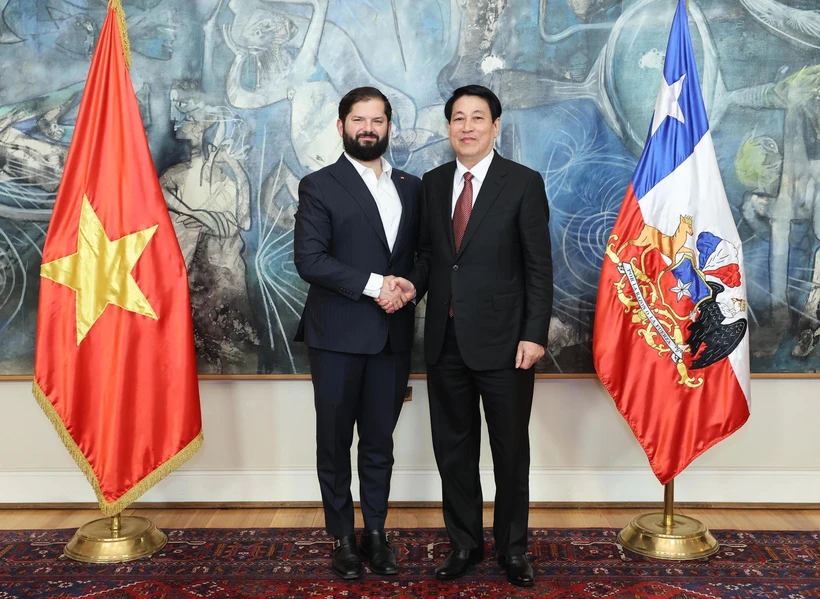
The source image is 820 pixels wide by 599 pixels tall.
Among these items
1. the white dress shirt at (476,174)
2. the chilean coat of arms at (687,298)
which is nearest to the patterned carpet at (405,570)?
the chilean coat of arms at (687,298)

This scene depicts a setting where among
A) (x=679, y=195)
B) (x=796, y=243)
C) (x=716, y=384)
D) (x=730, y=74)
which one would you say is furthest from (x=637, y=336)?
(x=730, y=74)

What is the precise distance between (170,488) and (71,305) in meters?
1.12

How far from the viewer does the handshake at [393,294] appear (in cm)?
287

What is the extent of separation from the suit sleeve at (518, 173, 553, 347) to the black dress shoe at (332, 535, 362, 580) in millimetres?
1032

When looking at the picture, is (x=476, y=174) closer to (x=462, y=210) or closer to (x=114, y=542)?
(x=462, y=210)

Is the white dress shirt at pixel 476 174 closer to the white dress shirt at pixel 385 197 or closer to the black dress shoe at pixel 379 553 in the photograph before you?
the white dress shirt at pixel 385 197

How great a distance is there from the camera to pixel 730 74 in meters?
3.59

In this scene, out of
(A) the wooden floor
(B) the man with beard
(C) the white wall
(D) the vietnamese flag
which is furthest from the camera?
(C) the white wall

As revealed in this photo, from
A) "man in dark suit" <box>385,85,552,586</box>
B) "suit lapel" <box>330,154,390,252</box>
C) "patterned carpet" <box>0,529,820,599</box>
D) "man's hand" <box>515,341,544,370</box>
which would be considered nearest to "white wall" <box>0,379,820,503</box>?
"patterned carpet" <box>0,529,820,599</box>

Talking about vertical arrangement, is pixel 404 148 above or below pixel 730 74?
below

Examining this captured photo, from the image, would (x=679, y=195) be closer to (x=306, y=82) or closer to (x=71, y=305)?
(x=306, y=82)

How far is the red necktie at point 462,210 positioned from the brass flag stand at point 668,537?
124cm

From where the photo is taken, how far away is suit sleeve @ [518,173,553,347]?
112 inches

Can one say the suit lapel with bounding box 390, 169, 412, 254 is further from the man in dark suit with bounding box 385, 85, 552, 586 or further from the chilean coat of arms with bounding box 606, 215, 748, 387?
the chilean coat of arms with bounding box 606, 215, 748, 387
